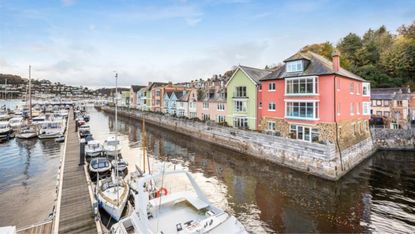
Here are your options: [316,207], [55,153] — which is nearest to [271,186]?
[316,207]

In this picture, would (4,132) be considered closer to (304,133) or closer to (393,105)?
(304,133)

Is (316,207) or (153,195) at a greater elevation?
(153,195)

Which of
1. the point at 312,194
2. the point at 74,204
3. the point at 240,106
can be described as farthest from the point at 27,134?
the point at 312,194

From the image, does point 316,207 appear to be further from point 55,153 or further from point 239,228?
point 55,153

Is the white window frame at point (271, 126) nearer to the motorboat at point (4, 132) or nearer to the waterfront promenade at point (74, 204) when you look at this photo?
the waterfront promenade at point (74, 204)

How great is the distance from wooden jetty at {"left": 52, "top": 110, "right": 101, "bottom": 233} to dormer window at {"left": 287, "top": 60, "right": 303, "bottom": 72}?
24.7 metres

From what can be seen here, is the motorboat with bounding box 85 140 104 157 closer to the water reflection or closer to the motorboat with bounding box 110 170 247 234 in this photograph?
the water reflection

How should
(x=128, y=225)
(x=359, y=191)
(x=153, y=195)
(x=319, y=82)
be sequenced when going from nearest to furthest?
(x=128, y=225)
(x=153, y=195)
(x=359, y=191)
(x=319, y=82)

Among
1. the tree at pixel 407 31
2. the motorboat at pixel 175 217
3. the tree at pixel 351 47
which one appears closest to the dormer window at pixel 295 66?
the motorboat at pixel 175 217

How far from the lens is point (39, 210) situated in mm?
17062

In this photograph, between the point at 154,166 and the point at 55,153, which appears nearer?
the point at 154,166

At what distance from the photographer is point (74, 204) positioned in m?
15.1

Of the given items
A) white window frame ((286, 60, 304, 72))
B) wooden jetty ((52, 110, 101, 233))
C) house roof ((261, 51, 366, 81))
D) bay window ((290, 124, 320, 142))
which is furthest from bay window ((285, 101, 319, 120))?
wooden jetty ((52, 110, 101, 233))

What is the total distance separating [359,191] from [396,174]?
7.49 meters
